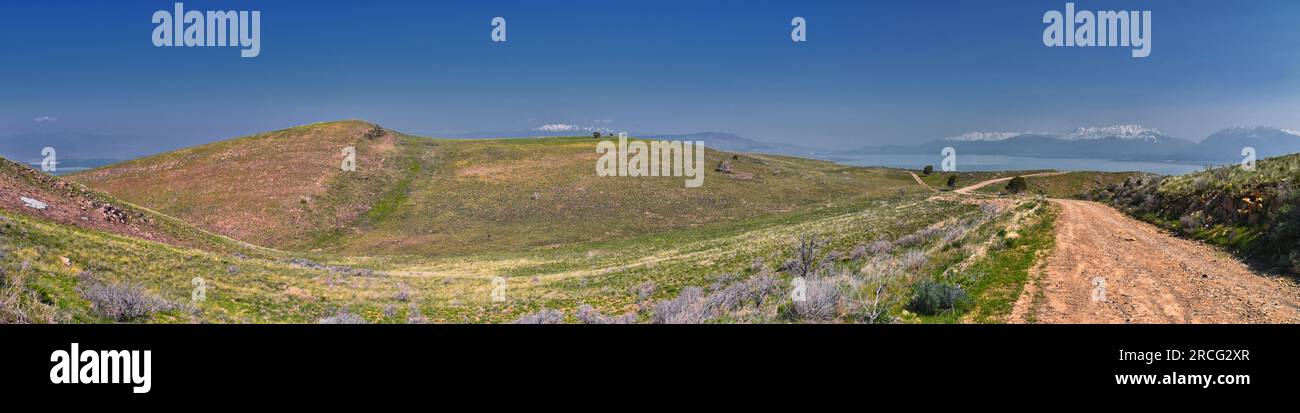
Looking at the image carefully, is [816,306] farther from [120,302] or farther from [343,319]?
[120,302]

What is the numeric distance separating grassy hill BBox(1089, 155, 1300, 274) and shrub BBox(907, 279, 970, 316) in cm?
763

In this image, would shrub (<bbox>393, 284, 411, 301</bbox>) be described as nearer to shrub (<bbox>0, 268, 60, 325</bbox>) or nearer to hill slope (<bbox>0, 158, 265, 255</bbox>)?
shrub (<bbox>0, 268, 60, 325</bbox>)

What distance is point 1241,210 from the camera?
14.8 meters

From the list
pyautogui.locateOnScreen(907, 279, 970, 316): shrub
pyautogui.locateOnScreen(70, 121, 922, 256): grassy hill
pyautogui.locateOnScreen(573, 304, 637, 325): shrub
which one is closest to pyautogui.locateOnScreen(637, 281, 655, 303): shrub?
pyautogui.locateOnScreen(573, 304, 637, 325): shrub

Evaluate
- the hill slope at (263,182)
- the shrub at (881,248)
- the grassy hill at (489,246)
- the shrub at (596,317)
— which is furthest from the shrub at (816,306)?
the hill slope at (263,182)

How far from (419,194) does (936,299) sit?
52427 millimetres

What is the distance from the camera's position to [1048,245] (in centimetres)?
1381

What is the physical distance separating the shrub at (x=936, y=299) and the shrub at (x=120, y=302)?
1425cm

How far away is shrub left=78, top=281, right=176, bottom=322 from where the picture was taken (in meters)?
8.95

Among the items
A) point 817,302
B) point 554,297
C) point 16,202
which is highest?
point 16,202

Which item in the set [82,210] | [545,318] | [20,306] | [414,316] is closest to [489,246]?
[82,210]
